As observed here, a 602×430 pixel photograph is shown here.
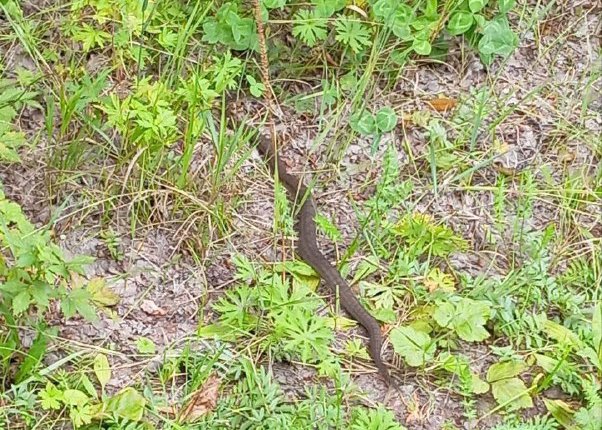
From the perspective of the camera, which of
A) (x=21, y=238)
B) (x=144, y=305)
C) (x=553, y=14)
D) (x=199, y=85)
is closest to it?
(x=21, y=238)

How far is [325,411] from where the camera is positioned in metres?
3.00

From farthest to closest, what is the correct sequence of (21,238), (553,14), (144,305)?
1. (553,14)
2. (144,305)
3. (21,238)

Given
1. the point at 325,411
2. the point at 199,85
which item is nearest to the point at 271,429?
the point at 325,411

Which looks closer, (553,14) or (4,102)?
(4,102)

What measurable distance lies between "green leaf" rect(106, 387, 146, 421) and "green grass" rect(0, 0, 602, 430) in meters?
0.01

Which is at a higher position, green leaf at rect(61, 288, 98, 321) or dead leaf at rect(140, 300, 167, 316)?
green leaf at rect(61, 288, 98, 321)

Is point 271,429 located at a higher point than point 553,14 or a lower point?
lower

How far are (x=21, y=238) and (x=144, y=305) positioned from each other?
0.67 meters

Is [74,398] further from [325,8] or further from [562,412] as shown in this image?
[325,8]

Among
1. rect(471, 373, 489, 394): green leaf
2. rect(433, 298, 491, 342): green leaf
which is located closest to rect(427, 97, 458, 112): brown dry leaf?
rect(433, 298, 491, 342): green leaf

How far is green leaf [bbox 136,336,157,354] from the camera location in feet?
10.3

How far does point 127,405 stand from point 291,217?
109 centimetres

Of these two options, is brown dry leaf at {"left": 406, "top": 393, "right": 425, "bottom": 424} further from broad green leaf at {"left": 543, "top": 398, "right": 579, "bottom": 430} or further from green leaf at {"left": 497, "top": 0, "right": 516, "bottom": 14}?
green leaf at {"left": 497, "top": 0, "right": 516, "bottom": 14}

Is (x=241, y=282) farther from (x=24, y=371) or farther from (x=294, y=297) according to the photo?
(x=24, y=371)
